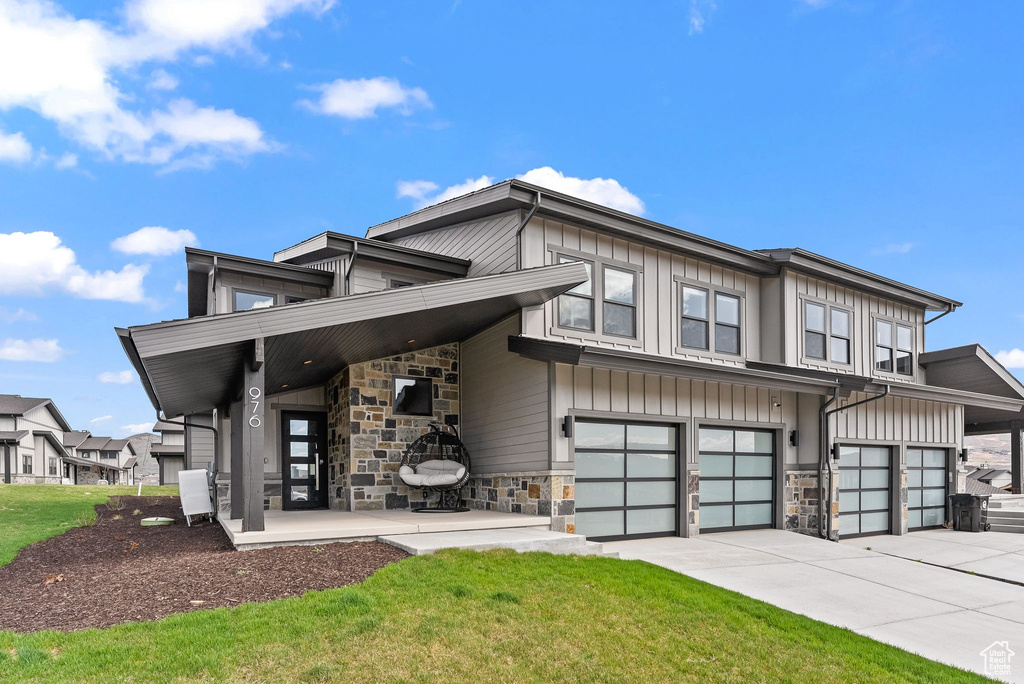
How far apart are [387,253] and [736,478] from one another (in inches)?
298

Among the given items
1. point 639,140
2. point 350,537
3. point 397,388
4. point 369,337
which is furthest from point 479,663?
point 639,140

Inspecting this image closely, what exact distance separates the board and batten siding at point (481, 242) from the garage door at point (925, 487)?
34.6 feet

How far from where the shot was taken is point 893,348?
51.0 feet

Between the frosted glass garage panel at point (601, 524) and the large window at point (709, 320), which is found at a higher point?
the large window at point (709, 320)

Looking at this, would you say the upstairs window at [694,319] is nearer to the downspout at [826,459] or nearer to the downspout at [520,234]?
the downspout at [826,459]

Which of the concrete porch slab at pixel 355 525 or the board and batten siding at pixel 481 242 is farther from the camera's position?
the board and batten siding at pixel 481 242

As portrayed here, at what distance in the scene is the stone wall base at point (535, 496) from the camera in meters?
9.78

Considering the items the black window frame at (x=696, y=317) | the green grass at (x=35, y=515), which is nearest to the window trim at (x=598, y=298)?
the black window frame at (x=696, y=317)

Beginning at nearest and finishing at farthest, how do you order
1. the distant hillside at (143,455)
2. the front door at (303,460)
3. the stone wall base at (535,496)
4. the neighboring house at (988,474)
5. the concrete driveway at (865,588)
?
1. the concrete driveway at (865,588)
2. the stone wall base at (535,496)
3. the front door at (303,460)
4. the neighboring house at (988,474)
5. the distant hillside at (143,455)

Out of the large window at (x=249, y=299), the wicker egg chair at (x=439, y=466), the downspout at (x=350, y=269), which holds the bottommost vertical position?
the wicker egg chair at (x=439, y=466)

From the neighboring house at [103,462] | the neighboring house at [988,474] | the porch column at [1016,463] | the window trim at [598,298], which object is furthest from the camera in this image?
the neighboring house at [103,462]

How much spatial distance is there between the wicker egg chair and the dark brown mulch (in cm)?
304

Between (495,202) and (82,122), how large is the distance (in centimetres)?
1643

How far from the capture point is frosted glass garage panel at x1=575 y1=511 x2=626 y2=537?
34.1 ft
